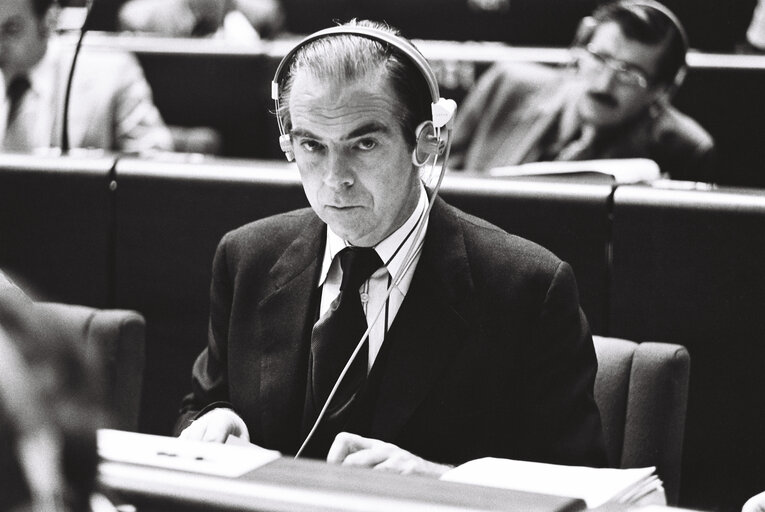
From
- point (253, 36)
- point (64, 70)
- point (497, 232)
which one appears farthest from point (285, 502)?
point (253, 36)

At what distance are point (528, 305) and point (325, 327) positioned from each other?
0.91ft

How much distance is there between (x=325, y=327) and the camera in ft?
4.83

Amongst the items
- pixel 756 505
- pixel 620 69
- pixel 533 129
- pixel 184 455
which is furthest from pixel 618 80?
pixel 184 455

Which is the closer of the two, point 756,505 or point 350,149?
point 756,505

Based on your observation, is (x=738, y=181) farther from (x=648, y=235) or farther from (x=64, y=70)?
(x=64, y=70)

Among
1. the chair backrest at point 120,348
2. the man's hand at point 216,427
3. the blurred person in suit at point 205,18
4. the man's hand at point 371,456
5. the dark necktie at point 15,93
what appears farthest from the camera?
the blurred person in suit at point 205,18

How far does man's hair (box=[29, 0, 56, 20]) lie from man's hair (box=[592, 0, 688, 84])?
160 centimetres

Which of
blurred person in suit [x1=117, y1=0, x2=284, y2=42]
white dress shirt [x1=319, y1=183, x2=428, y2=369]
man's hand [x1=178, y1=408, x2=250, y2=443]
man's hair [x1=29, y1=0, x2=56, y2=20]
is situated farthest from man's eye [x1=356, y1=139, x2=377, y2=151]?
blurred person in suit [x1=117, y1=0, x2=284, y2=42]

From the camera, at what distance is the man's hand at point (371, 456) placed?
1204 millimetres

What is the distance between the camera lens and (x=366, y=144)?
1440 mm

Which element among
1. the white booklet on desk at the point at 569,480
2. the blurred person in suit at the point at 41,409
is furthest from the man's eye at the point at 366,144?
the blurred person in suit at the point at 41,409

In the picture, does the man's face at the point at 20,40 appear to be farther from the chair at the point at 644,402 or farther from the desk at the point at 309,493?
the desk at the point at 309,493

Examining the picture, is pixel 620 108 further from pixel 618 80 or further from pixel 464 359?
pixel 464 359

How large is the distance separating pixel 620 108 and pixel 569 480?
208 cm
